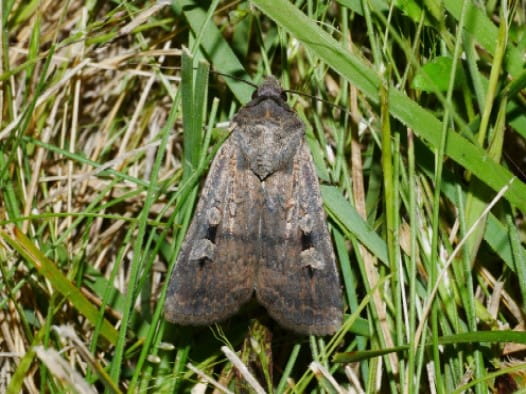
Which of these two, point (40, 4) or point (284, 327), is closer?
point (284, 327)

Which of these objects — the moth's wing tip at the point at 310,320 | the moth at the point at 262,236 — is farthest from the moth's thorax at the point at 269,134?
the moth's wing tip at the point at 310,320

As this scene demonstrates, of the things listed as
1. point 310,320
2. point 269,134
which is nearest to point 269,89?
point 269,134

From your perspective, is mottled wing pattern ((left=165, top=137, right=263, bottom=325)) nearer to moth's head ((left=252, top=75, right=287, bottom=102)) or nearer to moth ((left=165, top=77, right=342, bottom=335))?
moth ((left=165, top=77, right=342, bottom=335))

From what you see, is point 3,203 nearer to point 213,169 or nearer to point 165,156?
point 165,156

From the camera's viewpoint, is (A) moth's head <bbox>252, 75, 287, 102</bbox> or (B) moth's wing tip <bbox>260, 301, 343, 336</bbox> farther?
(A) moth's head <bbox>252, 75, 287, 102</bbox>

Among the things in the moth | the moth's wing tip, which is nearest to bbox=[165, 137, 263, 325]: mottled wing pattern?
the moth

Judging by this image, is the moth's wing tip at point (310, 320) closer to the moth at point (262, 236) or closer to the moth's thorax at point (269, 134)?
the moth at point (262, 236)

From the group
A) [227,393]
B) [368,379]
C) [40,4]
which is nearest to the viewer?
[227,393]

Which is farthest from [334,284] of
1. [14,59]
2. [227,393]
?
[14,59]
